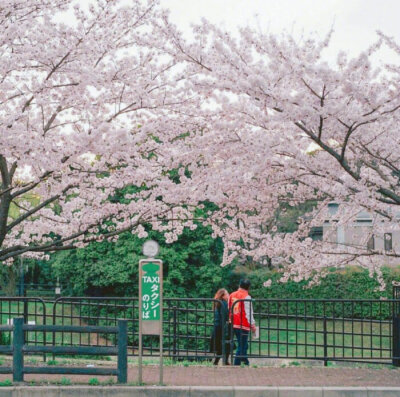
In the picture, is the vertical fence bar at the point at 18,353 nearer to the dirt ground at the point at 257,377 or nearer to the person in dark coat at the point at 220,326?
the dirt ground at the point at 257,377

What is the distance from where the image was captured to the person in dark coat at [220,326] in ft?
43.0

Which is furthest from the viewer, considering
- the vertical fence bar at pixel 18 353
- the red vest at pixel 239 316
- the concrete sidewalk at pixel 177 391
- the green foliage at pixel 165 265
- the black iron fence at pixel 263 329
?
the green foliage at pixel 165 265

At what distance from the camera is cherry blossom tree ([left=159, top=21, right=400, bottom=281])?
10766mm

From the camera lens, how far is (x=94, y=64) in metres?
13.8

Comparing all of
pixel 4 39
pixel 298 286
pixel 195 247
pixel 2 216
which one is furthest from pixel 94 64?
pixel 298 286

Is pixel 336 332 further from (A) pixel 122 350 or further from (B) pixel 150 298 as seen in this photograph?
(A) pixel 122 350

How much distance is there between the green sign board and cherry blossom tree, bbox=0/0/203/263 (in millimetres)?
3423

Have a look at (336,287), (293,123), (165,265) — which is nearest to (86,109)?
(293,123)

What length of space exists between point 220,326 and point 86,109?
15.6 ft

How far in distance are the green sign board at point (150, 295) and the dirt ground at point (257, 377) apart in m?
0.92

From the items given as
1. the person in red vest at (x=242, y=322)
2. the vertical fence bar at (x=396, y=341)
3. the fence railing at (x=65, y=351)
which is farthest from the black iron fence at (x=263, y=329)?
the fence railing at (x=65, y=351)

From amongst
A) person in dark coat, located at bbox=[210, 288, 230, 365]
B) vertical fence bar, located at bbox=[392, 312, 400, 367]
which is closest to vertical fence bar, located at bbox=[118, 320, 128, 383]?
person in dark coat, located at bbox=[210, 288, 230, 365]

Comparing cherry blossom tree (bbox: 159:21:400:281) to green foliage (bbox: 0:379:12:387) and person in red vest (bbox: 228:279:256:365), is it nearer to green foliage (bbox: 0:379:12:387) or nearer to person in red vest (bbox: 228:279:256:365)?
person in red vest (bbox: 228:279:256:365)

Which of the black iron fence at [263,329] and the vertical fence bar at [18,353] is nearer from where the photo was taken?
the vertical fence bar at [18,353]
